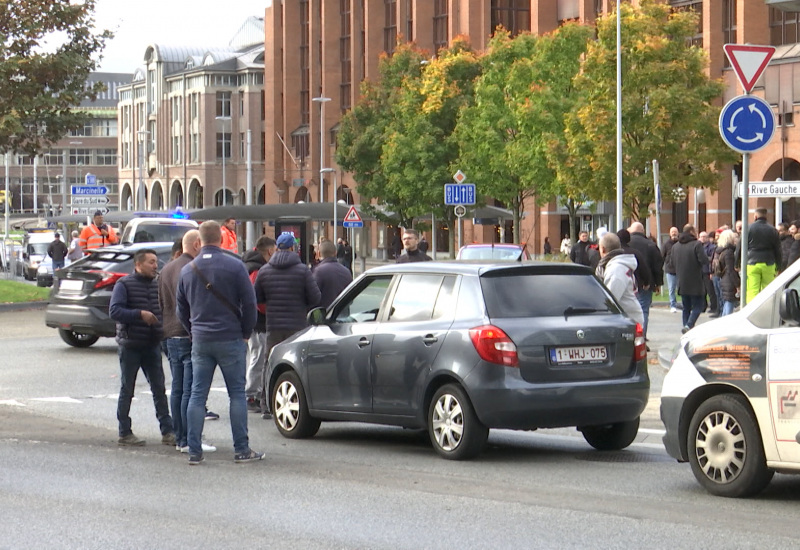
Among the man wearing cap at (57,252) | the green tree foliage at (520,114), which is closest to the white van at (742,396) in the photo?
the man wearing cap at (57,252)

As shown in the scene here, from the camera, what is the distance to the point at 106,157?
179375 mm

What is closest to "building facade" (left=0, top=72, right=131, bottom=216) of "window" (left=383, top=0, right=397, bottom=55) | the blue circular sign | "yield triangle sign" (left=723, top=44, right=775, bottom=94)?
"window" (left=383, top=0, right=397, bottom=55)

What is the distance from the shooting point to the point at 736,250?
1000 inches

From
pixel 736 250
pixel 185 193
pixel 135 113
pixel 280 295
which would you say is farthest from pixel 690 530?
pixel 135 113

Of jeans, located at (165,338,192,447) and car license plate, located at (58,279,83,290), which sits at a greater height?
car license plate, located at (58,279,83,290)

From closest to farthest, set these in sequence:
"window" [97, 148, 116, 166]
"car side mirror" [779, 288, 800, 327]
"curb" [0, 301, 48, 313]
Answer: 1. "car side mirror" [779, 288, 800, 327]
2. "curb" [0, 301, 48, 313]
3. "window" [97, 148, 116, 166]

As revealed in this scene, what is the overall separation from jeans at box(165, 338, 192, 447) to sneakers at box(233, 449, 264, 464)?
73 centimetres

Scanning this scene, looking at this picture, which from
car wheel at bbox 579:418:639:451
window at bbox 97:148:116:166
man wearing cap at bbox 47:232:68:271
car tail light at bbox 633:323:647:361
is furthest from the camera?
window at bbox 97:148:116:166

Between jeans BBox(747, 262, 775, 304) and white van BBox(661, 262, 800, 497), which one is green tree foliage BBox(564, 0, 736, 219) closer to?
jeans BBox(747, 262, 775, 304)

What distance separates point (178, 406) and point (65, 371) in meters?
7.98

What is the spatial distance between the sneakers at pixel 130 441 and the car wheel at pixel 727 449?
4.98 metres

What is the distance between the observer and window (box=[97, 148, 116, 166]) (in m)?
179

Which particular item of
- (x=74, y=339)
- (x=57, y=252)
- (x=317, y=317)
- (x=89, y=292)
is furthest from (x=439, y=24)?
(x=317, y=317)

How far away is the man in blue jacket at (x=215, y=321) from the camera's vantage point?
10820 millimetres
